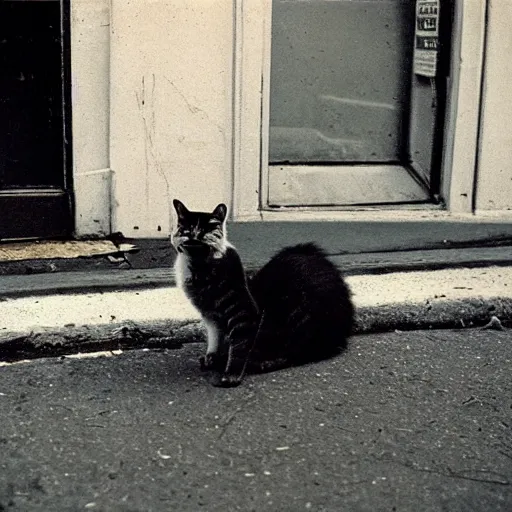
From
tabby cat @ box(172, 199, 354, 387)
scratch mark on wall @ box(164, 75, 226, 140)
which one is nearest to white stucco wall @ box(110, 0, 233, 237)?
scratch mark on wall @ box(164, 75, 226, 140)

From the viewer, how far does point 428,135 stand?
7020mm

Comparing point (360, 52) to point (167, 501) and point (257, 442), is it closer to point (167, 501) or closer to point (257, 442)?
point (257, 442)

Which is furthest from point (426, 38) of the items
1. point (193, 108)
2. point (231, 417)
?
point (231, 417)

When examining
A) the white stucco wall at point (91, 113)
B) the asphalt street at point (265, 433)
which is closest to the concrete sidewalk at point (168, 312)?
the asphalt street at point (265, 433)

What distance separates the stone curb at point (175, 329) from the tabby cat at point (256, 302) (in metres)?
0.35

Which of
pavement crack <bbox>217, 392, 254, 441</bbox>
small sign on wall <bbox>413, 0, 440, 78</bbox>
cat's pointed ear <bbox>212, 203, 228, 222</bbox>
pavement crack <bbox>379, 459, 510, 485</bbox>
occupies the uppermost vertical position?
small sign on wall <bbox>413, 0, 440, 78</bbox>

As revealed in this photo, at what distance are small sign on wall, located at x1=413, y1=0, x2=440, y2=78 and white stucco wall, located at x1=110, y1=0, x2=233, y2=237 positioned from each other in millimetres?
1360

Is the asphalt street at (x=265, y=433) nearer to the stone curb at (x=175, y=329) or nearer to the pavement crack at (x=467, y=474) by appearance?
the pavement crack at (x=467, y=474)

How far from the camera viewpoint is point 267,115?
6.55m

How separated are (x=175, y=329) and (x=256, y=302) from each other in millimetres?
574

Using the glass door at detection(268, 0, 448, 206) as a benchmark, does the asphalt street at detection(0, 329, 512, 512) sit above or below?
below

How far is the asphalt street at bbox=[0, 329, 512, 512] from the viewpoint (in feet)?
11.2

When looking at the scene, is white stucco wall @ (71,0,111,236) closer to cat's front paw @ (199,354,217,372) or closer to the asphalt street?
the asphalt street

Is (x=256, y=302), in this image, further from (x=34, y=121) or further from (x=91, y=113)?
(x=34, y=121)
